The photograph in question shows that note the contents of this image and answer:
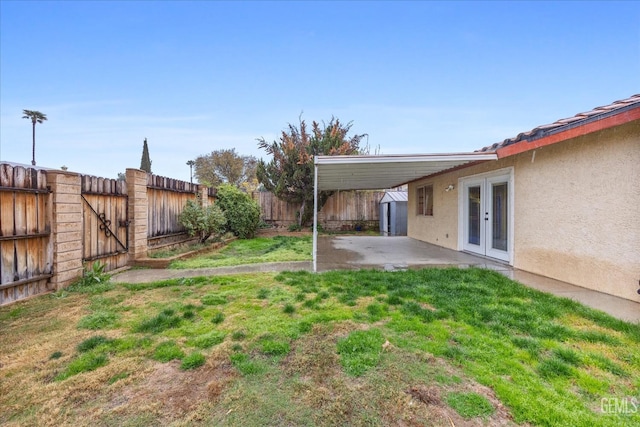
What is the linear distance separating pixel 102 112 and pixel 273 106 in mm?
7447

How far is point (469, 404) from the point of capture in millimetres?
1950

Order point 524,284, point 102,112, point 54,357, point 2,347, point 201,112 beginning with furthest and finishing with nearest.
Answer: point 201,112 < point 102,112 < point 524,284 < point 2,347 < point 54,357

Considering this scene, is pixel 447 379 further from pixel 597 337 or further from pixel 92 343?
pixel 92 343

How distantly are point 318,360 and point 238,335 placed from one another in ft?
3.10

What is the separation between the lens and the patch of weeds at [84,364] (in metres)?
2.35

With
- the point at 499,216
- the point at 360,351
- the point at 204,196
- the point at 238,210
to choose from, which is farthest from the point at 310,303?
the point at 238,210

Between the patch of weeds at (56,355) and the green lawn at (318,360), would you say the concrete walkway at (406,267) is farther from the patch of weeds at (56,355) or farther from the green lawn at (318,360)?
the patch of weeds at (56,355)

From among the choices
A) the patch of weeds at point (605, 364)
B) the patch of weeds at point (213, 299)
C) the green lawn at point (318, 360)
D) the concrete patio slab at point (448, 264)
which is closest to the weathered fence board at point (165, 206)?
the green lawn at point (318, 360)

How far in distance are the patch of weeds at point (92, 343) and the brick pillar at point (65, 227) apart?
2445mm

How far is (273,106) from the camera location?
14.9 metres

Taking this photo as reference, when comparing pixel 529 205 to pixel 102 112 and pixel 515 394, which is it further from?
pixel 102 112

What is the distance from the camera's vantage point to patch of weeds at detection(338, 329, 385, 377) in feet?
7.88

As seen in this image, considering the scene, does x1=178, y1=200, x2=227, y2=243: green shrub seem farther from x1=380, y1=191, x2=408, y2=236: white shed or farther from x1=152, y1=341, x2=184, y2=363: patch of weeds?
x1=380, y1=191, x2=408, y2=236: white shed

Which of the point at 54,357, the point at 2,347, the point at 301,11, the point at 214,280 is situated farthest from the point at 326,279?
the point at 301,11
